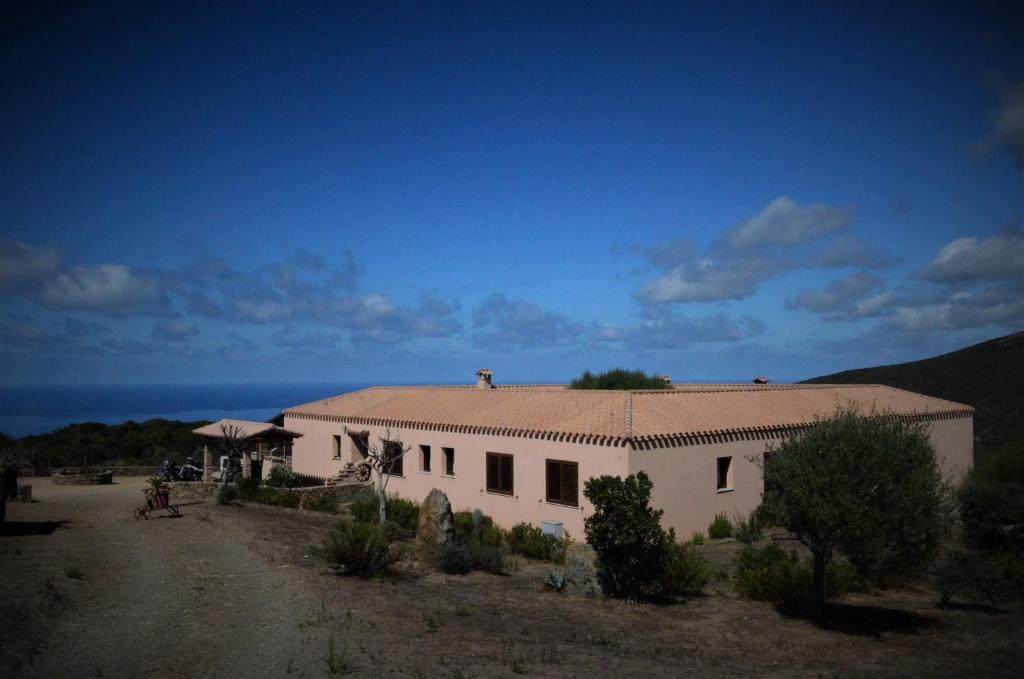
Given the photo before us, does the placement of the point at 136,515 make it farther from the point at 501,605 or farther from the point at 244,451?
the point at 501,605

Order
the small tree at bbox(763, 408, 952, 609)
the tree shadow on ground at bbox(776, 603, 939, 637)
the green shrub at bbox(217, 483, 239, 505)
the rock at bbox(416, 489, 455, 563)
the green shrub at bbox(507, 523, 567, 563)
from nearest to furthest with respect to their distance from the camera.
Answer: the small tree at bbox(763, 408, 952, 609) → the tree shadow on ground at bbox(776, 603, 939, 637) → the rock at bbox(416, 489, 455, 563) → the green shrub at bbox(507, 523, 567, 563) → the green shrub at bbox(217, 483, 239, 505)

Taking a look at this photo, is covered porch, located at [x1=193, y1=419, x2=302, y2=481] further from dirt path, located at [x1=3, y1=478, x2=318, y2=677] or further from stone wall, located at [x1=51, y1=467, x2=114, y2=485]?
dirt path, located at [x1=3, y1=478, x2=318, y2=677]

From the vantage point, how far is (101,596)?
12859 millimetres

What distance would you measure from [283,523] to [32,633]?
39.5 ft

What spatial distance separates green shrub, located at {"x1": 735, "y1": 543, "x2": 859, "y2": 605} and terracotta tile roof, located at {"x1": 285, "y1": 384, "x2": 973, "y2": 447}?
543 centimetres

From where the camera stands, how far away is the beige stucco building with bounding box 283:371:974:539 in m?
21.4

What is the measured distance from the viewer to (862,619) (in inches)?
551

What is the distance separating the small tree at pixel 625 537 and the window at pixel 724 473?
856 centimetres

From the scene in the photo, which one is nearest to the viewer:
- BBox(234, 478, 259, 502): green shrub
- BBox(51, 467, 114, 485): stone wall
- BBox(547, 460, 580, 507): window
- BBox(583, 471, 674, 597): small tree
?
BBox(583, 471, 674, 597): small tree

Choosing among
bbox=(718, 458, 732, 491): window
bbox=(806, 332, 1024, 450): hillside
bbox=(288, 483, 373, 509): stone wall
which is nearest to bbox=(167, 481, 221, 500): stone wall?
bbox=(288, 483, 373, 509): stone wall

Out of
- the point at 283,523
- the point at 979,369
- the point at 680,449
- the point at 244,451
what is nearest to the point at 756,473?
the point at 680,449

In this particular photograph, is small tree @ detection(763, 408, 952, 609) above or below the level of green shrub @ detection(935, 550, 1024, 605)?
above

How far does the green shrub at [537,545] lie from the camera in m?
19.9

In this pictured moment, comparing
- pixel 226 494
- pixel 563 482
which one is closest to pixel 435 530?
pixel 563 482
